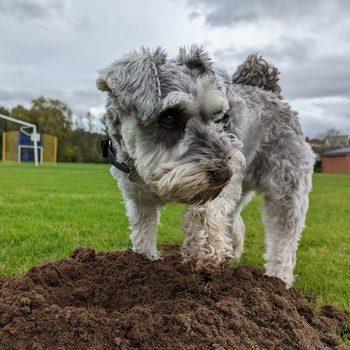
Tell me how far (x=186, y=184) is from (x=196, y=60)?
1284 millimetres

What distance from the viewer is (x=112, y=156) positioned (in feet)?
14.8

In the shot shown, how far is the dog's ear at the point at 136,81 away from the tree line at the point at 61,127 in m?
59.8

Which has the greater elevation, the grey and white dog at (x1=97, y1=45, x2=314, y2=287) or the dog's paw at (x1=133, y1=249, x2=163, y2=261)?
the grey and white dog at (x1=97, y1=45, x2=314, y2=287)

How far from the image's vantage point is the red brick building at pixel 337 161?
6606 cm

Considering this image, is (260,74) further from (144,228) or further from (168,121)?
(168,121)

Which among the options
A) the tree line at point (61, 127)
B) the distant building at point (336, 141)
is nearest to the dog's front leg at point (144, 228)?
the tree line at point (61, 127)

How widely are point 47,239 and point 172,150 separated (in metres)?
3.80

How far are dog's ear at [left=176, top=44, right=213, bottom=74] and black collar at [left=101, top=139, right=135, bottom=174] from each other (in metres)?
1.03

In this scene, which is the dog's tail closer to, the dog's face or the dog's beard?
the dog's face

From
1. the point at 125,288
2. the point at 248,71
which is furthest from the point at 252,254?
the point at 125,288

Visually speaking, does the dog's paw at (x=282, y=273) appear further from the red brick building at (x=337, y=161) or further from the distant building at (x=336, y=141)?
the distant building at (x=336, y=141)

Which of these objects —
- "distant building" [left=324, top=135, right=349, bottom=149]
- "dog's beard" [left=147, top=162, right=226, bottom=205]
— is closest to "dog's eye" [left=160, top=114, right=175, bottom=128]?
"dog's beard" [left=147, top=162, right=226, bottom=205]

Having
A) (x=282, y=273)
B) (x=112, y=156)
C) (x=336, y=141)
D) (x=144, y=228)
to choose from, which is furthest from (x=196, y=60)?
(x=336, y=141)

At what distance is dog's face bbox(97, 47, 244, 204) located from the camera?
3.50 metres
